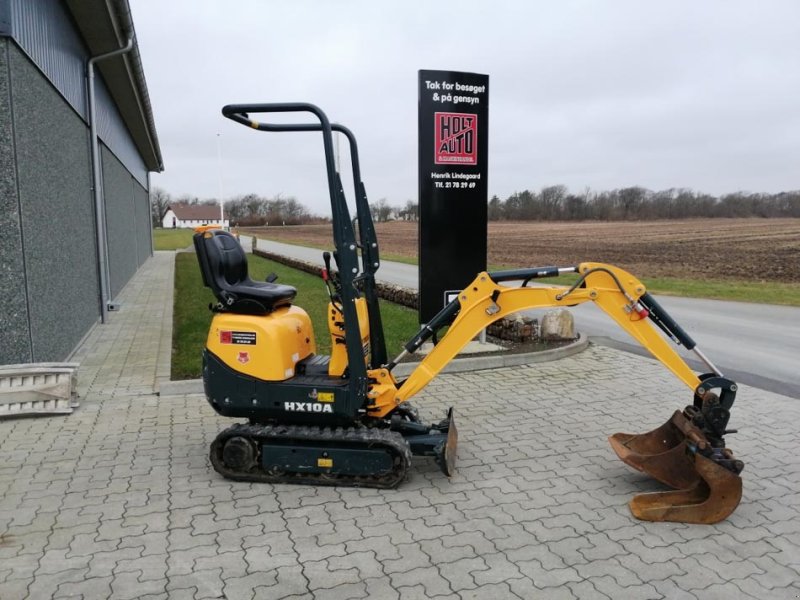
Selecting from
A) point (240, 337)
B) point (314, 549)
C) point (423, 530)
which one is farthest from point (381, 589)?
point (240, 337)

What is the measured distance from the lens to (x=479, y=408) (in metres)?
6.58

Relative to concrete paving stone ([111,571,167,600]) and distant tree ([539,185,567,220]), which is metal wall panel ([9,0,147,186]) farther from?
distant tree ([539,185,567,220])

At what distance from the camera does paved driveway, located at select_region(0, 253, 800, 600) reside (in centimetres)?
341

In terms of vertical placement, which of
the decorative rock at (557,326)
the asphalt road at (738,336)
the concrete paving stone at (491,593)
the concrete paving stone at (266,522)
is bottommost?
the concrete paving stone at (491,593)

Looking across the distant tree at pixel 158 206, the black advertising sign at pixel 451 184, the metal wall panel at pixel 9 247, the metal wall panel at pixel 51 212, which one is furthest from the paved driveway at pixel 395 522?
the distant tree at pixel 158 206

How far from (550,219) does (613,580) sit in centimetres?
8943

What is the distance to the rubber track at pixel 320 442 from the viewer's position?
4.51 metres

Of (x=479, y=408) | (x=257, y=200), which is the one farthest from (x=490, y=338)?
(x=257, y=200)

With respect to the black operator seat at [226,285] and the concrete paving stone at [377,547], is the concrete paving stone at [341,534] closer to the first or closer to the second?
the concrete paving stone at [377,547]

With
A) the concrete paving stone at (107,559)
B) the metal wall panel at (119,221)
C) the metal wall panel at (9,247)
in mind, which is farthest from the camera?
the metal wall panel at (119,221)

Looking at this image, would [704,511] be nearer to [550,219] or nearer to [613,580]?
[613,580]

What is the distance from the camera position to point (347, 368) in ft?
15.6

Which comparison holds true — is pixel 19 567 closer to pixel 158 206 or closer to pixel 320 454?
pixel 320 454

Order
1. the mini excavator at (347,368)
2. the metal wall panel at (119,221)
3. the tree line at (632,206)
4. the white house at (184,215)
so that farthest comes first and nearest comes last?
1. the white house at (184,215)
2. the tree line at (632,206)
3. the metal wall panel at (119,221)
4. the mini excavator at (347,368)
